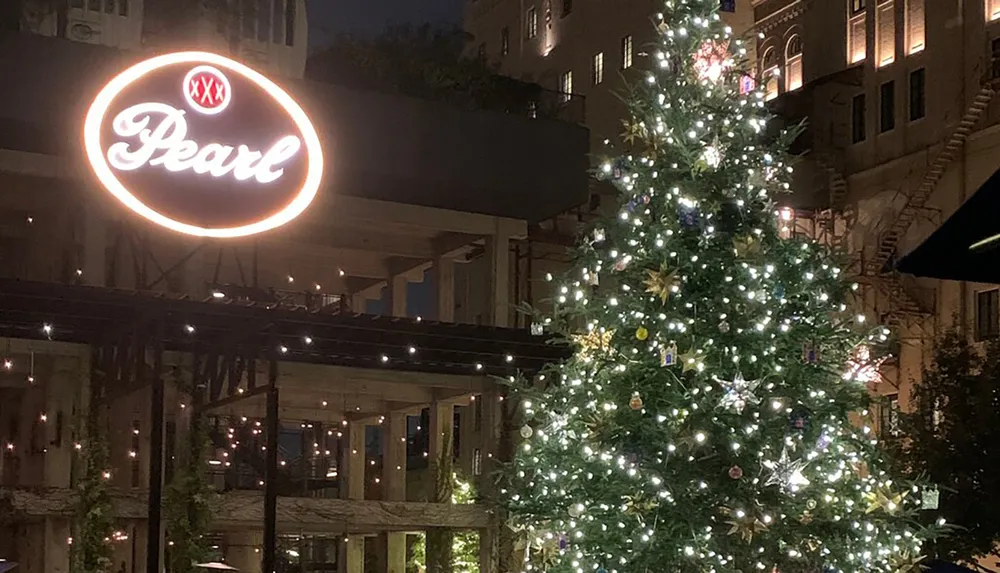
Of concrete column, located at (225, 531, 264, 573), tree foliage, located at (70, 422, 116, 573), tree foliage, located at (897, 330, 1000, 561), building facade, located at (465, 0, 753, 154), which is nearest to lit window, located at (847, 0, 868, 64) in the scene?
building facade, located at (465, 0, 753, 154)

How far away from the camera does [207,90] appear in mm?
18156

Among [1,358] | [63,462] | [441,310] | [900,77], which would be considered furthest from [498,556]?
[900,77]

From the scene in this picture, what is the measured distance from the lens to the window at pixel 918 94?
30.2 metres

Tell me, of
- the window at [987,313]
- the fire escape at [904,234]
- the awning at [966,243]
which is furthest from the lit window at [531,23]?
the awning at [966,243]

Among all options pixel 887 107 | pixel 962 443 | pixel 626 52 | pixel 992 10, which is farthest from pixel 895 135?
pixel 626 52

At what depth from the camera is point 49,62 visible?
1817 centimetres

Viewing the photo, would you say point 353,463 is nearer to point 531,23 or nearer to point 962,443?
point 962,443

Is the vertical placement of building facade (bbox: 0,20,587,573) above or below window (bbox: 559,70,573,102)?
below

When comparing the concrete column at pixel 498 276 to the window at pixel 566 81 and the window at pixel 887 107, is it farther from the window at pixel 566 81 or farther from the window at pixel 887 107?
the window at pixel 566 81

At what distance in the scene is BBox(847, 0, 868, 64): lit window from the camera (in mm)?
32406

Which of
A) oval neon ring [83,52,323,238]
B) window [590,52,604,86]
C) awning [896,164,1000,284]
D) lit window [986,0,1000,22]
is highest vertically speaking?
window [590,52,604,86]

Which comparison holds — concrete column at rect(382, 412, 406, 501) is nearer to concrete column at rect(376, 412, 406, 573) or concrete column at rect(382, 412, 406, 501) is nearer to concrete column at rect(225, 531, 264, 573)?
concrete column at rect(376, 412, 406, 573)

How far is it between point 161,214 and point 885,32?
20644 mm

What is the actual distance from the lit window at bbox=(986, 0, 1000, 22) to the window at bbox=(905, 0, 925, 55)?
2084 mm
